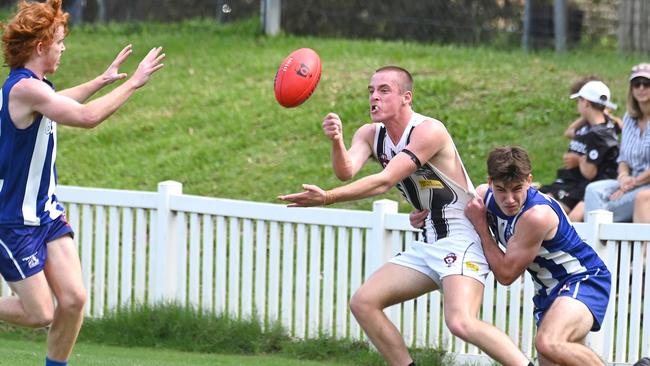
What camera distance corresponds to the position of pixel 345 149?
276 inches

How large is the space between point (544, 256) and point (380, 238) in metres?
2.05

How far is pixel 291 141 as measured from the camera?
1286 centimetres

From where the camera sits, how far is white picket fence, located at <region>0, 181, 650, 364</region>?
813 cm

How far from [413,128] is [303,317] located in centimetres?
250

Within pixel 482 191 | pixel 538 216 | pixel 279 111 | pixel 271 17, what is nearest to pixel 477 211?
→ pixel 482 191

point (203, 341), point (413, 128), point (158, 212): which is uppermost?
point (413, 128)

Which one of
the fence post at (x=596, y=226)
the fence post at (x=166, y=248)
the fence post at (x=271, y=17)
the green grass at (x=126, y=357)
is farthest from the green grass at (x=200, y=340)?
the fence post at (x=271, y=17)

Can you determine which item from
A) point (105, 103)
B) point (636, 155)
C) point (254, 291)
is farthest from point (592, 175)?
point (105, 103)

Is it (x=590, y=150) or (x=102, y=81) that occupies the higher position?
(x=102, y=81)

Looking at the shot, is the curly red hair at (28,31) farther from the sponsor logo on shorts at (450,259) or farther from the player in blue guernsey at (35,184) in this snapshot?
the sponsor logo on shorts at (450,259)

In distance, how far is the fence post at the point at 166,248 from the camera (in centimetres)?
939

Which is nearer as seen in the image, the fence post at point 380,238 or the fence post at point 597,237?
the fence post at point 597,237

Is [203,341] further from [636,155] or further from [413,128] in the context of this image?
[636,155]

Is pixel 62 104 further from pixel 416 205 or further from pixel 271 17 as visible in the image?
pixel 271 17
